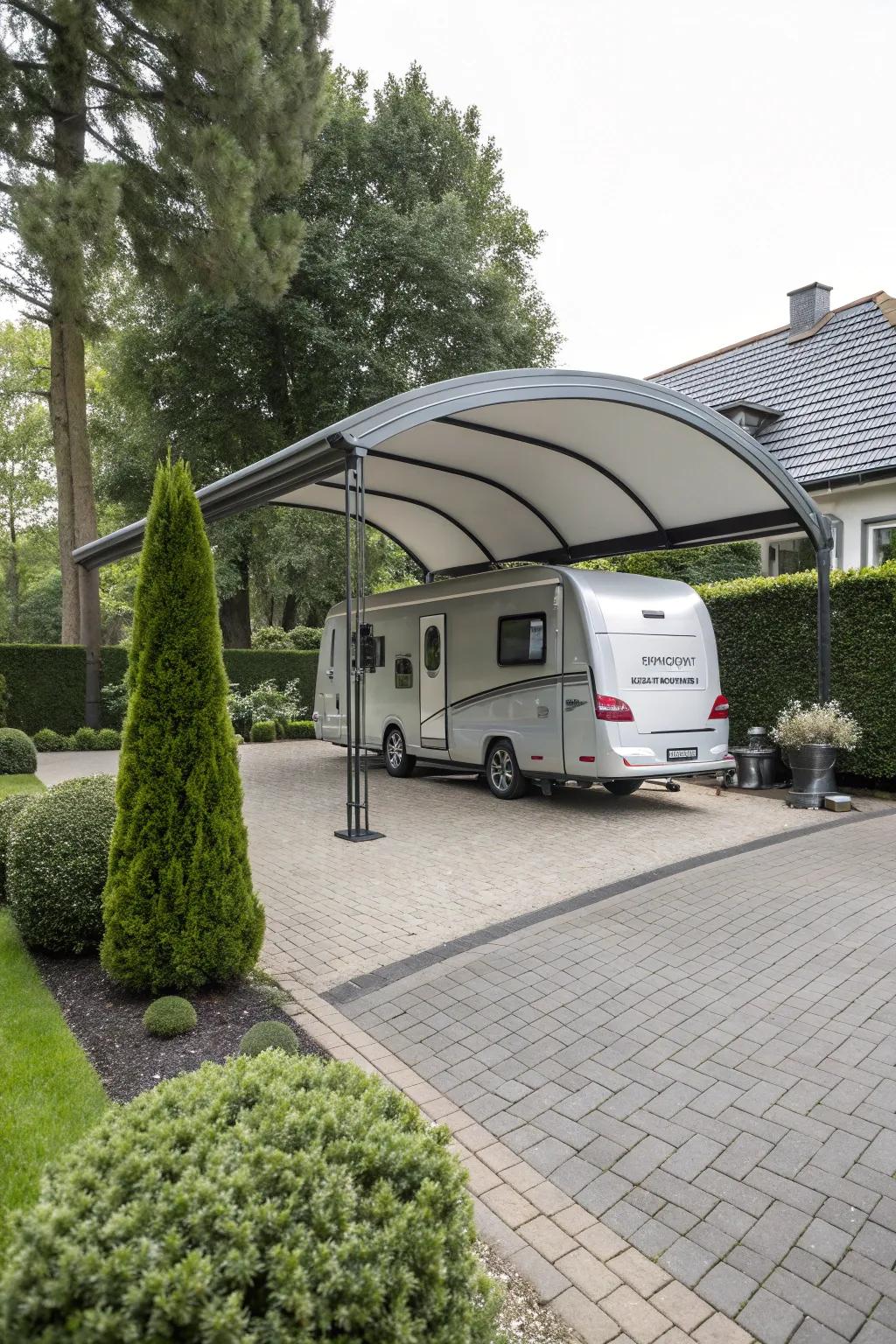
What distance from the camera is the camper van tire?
10.3 metres

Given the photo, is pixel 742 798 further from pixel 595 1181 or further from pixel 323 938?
pixel 595 1181

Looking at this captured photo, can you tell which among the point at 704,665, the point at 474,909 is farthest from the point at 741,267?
the point at 474,909

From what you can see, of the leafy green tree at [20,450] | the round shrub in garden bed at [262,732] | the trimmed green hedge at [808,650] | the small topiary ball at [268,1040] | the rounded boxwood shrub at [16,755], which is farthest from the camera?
the leafy green tree at [20,450]

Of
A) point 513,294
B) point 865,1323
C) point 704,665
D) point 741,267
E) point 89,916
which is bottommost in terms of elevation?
point 865,1323

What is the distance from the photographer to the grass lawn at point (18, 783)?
1012cm

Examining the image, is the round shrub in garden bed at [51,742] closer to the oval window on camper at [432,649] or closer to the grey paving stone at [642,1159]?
the oval window on camper at [432,649]

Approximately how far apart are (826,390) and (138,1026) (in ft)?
→ 50.6

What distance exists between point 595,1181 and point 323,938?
279 centimetres

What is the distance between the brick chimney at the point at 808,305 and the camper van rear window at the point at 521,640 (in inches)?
459

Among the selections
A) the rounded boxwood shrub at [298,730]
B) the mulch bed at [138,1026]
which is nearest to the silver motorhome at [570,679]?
the mulch bed at [138,1026]

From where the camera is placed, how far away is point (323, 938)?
5.31 meters

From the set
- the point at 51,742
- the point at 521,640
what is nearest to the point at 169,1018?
the point at 521,640

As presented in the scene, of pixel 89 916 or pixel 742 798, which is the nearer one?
pixel 89 916

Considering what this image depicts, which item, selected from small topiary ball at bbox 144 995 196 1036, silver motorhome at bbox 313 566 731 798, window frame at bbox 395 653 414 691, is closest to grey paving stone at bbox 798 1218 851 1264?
small topiary ball at bbox 144 995 196 1036
